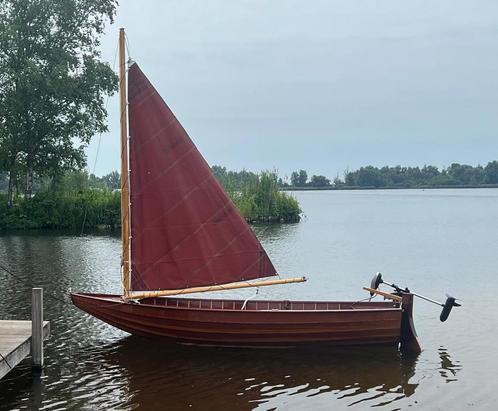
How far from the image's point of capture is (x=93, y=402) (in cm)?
1034

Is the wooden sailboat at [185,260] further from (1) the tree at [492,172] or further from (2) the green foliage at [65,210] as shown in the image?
(1) the tree at [492,172]

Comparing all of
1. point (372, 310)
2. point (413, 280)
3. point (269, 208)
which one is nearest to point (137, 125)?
point (372, 310)

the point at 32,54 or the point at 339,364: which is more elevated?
the point at 32,54

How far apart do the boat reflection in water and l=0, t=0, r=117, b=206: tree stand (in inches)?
1201

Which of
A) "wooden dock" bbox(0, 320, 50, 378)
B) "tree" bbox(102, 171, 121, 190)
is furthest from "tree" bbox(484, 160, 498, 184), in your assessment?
"wooden dock" bbox(0, 320, 50, 378)

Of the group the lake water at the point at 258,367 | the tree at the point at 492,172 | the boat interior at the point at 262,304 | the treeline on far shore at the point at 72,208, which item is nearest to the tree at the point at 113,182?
the treeline on far shore at the point at 72,208

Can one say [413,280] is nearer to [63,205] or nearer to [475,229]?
[475,229]

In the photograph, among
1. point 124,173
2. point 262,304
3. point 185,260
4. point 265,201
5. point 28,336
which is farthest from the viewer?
point 265,201

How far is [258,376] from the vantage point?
11836mm

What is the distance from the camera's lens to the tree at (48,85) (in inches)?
1572

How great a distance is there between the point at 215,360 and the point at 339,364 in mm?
2698

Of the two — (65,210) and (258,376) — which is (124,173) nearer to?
(258,376)

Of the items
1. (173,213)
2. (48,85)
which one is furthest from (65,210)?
(173,213)

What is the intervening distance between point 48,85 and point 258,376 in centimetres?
3270
